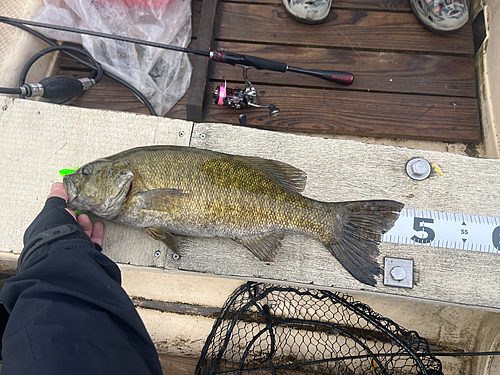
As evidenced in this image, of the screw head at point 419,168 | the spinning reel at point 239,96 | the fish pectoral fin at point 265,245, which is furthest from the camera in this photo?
the spinning reel at point 239,96

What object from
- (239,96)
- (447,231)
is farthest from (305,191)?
(239,96)

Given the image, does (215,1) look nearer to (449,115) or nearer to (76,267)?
(449,115)

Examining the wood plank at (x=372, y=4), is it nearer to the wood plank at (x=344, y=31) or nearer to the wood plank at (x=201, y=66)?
the wood plank at (x=344, y=31)

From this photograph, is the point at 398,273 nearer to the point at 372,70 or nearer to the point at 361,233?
the point at 361,233

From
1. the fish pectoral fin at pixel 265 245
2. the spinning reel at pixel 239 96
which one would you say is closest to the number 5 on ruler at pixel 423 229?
the fish pectoral fin at pixel 265 245

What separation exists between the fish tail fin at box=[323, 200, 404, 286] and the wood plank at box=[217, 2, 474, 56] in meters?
1.86

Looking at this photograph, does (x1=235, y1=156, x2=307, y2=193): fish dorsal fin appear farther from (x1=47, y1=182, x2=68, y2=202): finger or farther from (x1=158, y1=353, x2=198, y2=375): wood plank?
(x1=158, y1=353, x2=198, y2=375): wood plank

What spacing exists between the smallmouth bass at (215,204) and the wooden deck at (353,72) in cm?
110

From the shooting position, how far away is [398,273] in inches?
76.4

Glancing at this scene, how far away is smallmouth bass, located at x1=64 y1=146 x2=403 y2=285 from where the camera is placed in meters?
1.75

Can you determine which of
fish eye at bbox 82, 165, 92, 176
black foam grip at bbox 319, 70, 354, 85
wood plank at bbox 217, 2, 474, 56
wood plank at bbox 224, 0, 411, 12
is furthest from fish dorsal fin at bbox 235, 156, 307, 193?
wood plank at bbox 224, 0, 411, 12

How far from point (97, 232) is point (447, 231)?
222 cm

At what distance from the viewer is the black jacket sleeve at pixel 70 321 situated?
40.5 inches

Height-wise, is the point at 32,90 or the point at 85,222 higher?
the point at 32,90
